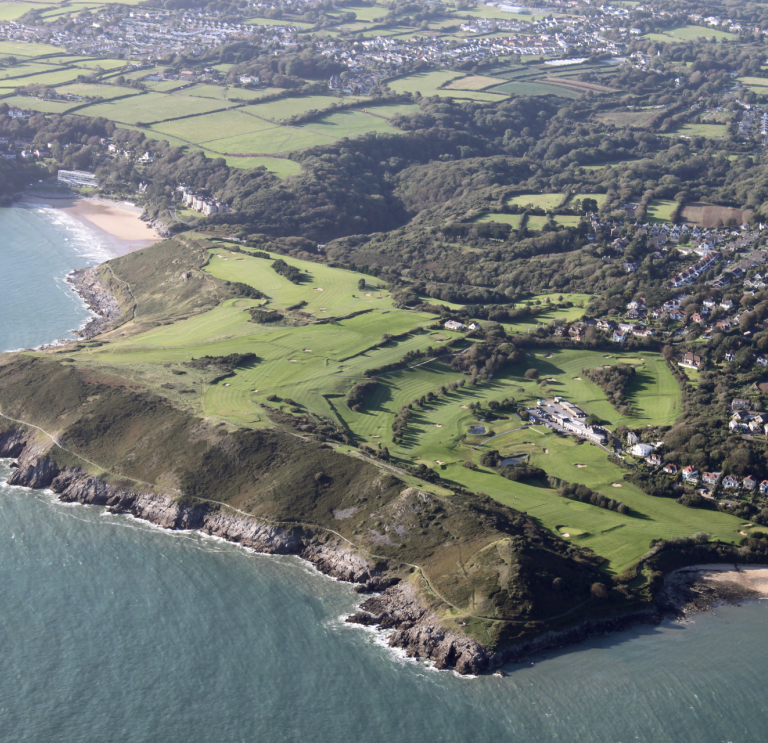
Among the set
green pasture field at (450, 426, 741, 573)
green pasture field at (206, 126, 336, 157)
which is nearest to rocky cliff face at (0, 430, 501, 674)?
green pasture field at (450, 426, 741, 573)

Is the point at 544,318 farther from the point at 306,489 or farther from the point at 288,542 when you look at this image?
the point at 288,542

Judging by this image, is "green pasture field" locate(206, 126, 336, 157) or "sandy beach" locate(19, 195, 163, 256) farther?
"green pasture field" locate(206, 126, 336, 157)

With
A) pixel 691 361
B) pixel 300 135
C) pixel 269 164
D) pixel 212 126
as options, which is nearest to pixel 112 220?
pixel 269 164

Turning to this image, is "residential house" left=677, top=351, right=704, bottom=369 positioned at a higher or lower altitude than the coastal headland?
lower

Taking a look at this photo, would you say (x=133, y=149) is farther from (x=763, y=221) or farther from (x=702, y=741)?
(x=702, y=741)

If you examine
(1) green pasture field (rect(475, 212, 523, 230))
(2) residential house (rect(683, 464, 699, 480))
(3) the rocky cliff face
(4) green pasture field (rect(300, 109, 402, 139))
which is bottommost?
(2) residential house (rect(683, 464, 699, 480))

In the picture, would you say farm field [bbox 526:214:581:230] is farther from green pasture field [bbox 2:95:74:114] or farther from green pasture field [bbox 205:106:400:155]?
green pasture field [bbox 2:95:74:114]
